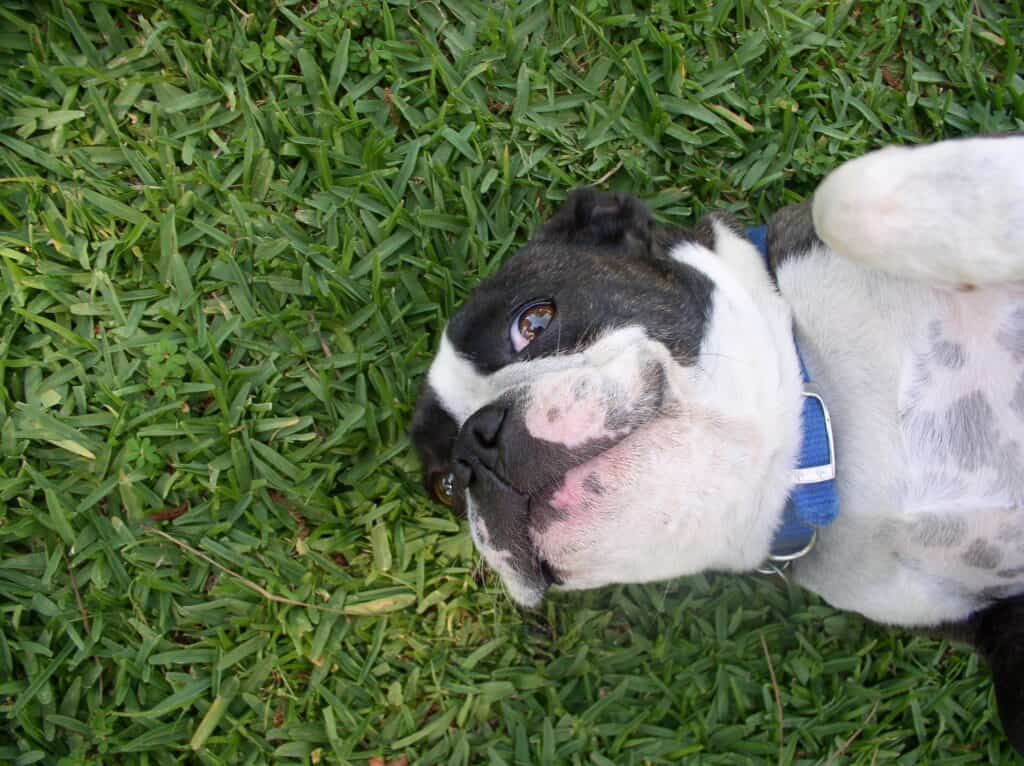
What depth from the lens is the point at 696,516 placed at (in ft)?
8.81

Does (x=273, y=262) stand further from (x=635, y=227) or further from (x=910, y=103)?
(x=910, y=103)

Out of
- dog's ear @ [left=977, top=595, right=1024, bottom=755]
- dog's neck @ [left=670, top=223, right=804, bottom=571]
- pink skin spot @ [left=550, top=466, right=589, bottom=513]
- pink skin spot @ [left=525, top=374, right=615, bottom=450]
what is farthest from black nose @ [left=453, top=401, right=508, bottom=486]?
dog's ear @ [left=977, top=595, right=1024, bottom=755]

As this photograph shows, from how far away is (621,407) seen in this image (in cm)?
253

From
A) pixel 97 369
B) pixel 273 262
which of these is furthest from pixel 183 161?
pixel 97 369

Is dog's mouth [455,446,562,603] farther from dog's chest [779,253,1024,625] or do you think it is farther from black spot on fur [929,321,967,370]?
black spot on fur [929,321,967,370]

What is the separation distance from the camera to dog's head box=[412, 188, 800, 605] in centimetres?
256

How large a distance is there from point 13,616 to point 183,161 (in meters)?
2.18

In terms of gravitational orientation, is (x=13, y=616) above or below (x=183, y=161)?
below

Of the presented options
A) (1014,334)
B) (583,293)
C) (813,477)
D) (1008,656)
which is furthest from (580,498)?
(1008,656)

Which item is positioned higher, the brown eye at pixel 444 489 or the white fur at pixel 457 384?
the white fur at pixel 457 384

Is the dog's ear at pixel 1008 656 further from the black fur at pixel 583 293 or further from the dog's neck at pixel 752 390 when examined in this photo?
the black fur at pixel 583 293

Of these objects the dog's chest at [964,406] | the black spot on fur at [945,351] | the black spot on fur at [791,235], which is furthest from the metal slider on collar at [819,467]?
the black spot on fur at [791,235]

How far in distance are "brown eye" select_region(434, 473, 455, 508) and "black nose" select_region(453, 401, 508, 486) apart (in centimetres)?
67

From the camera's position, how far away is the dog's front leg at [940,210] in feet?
8.05
